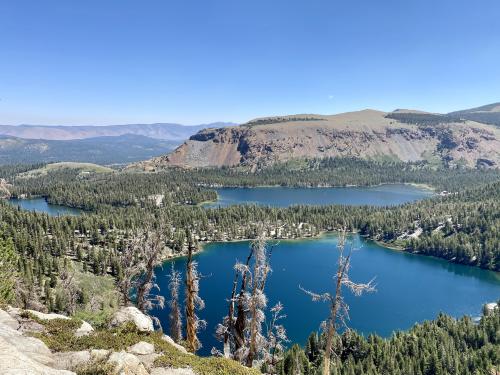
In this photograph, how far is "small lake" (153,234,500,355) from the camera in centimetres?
13050

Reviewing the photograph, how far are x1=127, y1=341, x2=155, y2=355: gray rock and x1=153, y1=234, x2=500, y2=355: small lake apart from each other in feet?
242

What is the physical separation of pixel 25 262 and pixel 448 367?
128 metres

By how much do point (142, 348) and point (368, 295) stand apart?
445 feet

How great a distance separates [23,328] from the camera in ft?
121

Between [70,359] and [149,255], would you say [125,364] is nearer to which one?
[70,359]

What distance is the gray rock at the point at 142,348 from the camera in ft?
116

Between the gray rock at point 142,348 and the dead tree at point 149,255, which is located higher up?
the dead tree at point 149,255

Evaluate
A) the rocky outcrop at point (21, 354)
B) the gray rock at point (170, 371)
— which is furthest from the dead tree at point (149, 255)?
the gray rock at point (170, 371)

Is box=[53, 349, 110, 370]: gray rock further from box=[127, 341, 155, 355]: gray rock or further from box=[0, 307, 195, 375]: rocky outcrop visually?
box=[127, 341, 155, 355]: gray rock

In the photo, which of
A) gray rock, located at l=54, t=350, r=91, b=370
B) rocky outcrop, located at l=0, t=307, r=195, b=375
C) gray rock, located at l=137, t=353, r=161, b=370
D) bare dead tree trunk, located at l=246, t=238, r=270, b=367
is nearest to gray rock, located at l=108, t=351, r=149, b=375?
rocky outcrop, located at l=0, t=307, r=195, b=375

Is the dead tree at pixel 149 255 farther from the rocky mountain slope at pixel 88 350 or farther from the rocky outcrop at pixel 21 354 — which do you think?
the rocky outcrop at pixel 21 354

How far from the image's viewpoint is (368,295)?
157375mm

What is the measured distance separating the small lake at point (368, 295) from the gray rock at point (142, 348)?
73.7 metres

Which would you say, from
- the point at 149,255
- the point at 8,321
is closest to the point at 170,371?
the point at 8,321
